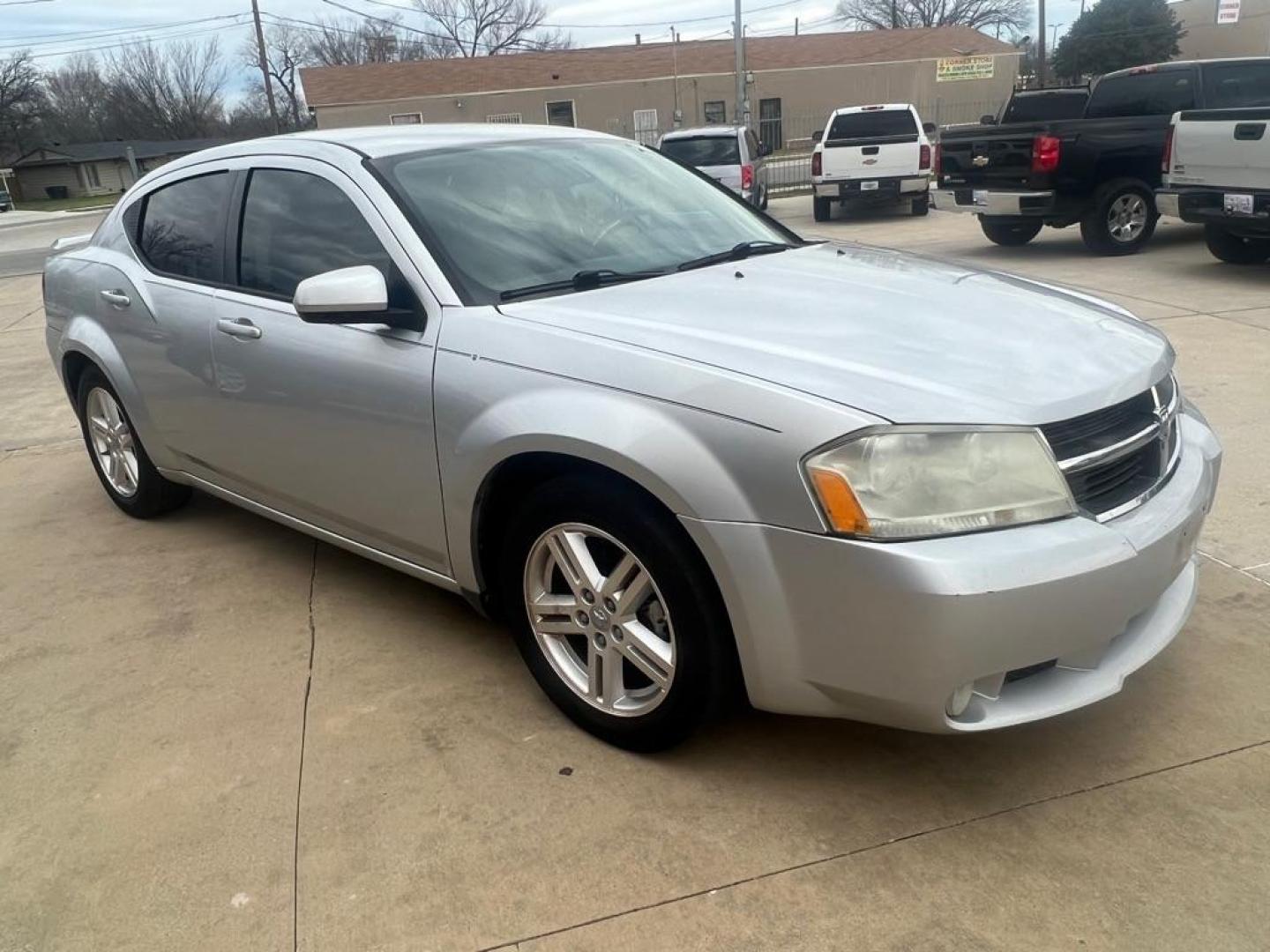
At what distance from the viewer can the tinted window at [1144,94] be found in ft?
34.7

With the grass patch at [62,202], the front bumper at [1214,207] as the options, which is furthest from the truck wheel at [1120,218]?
the grass patch at [62,202]

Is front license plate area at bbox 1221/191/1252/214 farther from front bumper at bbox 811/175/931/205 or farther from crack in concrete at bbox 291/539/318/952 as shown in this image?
crack in concrete at bbox 291/539/318/952

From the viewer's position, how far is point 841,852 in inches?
94.0

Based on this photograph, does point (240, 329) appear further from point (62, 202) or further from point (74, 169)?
point (74, 169)

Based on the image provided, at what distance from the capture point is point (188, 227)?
4090mm

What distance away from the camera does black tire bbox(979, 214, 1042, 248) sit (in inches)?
477

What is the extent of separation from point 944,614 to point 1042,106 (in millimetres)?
14008

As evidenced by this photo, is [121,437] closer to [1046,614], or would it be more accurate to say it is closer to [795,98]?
[1046,614]

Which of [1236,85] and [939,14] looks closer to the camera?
[1236,85]

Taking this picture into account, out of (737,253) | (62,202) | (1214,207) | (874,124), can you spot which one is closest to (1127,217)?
(1214,207)

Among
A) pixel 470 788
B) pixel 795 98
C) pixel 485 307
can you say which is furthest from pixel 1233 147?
pixel 795 98

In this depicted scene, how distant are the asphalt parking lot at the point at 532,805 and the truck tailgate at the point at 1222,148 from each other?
609cm

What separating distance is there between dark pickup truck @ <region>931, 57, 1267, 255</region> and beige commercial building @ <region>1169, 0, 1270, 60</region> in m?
32.7

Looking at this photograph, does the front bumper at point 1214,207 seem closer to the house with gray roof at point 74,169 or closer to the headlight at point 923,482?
the headlight at point 923,482
